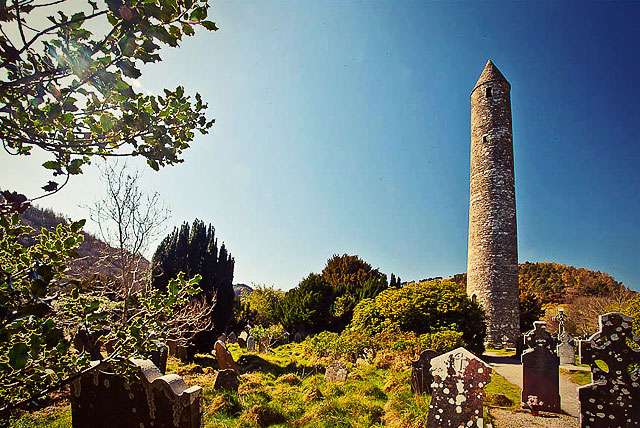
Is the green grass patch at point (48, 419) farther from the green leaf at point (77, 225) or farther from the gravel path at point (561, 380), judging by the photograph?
the gravel path at point (561, 380)

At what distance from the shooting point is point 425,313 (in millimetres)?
12750

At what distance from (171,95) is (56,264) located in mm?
1073

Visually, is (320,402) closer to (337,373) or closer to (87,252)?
(337,373)

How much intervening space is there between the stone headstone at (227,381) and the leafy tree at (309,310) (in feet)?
43.3

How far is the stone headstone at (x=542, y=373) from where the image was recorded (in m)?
7.64

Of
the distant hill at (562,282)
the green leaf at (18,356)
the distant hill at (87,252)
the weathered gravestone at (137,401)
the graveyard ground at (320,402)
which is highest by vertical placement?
the distant hill at (562,282)

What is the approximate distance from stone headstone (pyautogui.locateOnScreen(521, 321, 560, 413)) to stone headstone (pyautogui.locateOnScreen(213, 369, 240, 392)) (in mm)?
6326

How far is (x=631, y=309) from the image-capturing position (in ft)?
46.5

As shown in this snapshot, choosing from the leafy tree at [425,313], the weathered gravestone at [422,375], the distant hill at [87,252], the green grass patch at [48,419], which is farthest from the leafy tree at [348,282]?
the green grass patch at [48,419]

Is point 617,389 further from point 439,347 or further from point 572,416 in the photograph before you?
point 439,347

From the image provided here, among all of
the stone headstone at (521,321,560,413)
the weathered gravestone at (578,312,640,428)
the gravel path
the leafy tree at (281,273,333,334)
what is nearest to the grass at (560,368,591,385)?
the gravel path

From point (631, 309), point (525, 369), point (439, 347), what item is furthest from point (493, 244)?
point (525, 369)

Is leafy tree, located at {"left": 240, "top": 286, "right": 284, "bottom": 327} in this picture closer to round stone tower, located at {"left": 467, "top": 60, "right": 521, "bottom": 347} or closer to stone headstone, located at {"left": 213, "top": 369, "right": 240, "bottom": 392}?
round stone tower, located at {"left": 467, "top": 60, "right": 521, "bottom": 347}

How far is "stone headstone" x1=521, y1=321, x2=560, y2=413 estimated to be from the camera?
301 inches
